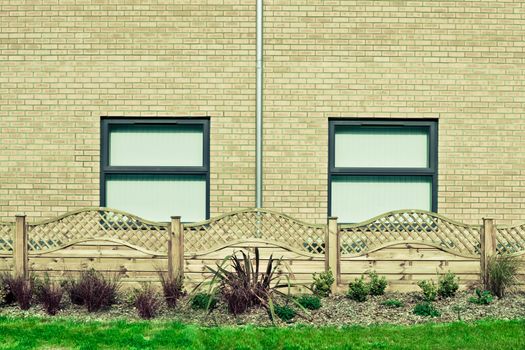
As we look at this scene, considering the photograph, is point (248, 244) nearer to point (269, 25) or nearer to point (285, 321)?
point (285, 321)

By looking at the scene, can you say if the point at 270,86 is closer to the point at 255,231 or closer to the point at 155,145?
the point at 155,145

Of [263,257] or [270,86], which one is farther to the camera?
[270,86]

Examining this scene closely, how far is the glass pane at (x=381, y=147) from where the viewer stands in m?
12.7

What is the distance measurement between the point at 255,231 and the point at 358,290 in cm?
241

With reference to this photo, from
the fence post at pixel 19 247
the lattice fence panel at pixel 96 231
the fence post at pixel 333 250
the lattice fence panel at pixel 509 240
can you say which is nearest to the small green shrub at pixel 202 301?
the lattice fence panel at pixel 96 231

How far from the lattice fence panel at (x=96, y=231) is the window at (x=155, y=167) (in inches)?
19.0

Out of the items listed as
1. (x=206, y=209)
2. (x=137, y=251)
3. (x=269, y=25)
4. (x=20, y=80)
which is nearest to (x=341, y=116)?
(x=269, y=25)

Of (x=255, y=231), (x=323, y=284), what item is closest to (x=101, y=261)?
(x=255, y=231)

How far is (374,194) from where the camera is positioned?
12.7m

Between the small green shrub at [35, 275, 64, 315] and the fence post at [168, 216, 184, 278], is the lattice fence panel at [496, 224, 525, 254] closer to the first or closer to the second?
the fence post at [168, 216, 184, 278]

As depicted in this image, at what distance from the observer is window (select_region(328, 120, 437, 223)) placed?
41.5ft

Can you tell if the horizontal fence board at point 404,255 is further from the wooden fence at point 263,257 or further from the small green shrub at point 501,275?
the small green shrub at point 501,275

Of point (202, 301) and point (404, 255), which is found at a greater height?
point (404, 255)

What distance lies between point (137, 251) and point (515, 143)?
641 cm
